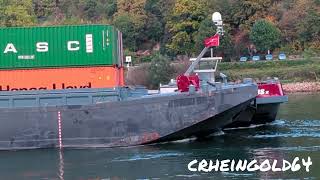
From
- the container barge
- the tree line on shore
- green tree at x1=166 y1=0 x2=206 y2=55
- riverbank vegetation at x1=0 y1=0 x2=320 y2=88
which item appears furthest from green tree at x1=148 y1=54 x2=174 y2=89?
the container barge

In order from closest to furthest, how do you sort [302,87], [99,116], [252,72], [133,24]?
[99,116] < [302,87] < [252,72] < [133,24]

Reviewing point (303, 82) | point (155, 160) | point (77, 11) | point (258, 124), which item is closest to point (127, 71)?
point (303, 82)

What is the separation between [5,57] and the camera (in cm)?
2723

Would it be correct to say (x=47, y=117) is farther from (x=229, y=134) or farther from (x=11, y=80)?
(x=229, y=134)

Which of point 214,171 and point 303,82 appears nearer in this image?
point 214,171

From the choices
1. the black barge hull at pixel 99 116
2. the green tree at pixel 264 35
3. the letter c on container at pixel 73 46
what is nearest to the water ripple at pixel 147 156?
the black barge hull at pixel 99 116

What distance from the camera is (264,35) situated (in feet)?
262

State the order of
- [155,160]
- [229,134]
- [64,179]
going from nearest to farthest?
A: [64,179], [155,160], [229,134]

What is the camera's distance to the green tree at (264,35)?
79.4 m

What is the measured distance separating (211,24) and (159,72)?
1843 centimetres

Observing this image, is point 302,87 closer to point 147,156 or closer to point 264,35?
point 264,35

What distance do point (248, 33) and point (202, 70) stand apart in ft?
171

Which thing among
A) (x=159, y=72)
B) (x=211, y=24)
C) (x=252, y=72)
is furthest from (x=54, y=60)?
(x=211, y=24)

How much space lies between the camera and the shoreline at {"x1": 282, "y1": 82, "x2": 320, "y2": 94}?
6631 centimetres
